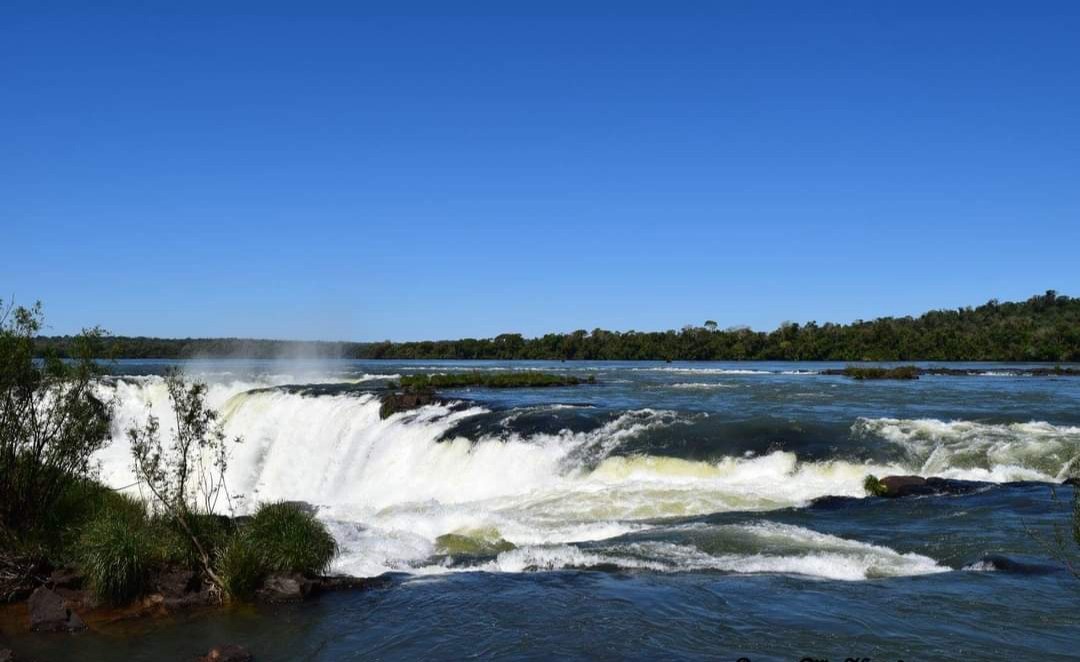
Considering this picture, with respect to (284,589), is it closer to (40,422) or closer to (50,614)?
(50,614)

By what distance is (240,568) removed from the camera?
11.0 meters

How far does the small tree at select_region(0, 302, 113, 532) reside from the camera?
454 inches

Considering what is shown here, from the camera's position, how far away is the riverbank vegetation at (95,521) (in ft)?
35.8

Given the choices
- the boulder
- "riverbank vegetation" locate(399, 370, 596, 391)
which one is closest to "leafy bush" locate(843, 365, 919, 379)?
"riverbank vegetation" locate(399, 370, 596, 391)

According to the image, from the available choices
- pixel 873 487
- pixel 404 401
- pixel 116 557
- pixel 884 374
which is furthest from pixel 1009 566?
pixel 884 374

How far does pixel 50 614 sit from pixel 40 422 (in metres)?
2.96

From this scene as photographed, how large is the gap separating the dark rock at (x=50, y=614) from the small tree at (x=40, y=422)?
1428 mm

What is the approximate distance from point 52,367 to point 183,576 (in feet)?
12.5

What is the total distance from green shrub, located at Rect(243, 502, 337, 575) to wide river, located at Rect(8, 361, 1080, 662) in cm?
67

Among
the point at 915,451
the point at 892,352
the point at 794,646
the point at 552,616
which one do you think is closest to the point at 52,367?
the point at 552,616

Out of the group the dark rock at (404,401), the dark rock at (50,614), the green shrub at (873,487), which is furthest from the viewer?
the dark rock at (404,401)

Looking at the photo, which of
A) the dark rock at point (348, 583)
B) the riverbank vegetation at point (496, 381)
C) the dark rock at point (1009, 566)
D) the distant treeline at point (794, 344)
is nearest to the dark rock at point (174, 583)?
the dark rock at point (348, 583)

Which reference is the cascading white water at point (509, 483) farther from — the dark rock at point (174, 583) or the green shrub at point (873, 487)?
the dark rock at point (174, 583)

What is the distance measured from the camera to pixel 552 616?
33.6ft
